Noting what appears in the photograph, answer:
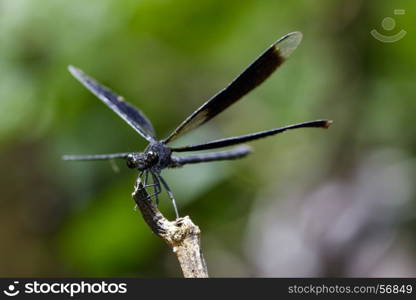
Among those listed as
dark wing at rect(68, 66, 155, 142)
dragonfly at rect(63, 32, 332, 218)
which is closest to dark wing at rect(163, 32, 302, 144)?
dragonfly at rect(63, 32, 332, 218)

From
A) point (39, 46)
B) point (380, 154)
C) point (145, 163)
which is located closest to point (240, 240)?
point (380, 154)

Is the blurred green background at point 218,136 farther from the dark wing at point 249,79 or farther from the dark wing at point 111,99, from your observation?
the dark wing at point 249,79

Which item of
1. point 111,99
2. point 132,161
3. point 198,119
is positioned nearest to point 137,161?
point 132,161

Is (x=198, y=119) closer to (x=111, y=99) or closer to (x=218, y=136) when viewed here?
(x=111, y=99)

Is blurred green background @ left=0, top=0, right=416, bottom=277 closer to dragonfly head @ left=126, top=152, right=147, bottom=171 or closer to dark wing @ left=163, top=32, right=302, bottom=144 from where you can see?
dark wing @ left=163, top=32, right=302, bottom=144

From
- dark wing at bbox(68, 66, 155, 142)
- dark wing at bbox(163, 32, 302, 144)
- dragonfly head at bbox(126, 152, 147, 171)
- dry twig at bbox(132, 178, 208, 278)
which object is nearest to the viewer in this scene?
dry twig at bbox(132, 178, 208, 278)

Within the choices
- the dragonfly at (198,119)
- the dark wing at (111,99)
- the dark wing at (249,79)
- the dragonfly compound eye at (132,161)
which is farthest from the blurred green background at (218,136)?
the dragonfly compound eye at (132,161)

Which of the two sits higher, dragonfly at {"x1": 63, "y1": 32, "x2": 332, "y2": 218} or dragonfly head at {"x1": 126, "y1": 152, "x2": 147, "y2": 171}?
dragonfly at {"x1": 63, "y1": 32, "x2": 332, "y2": 218}
